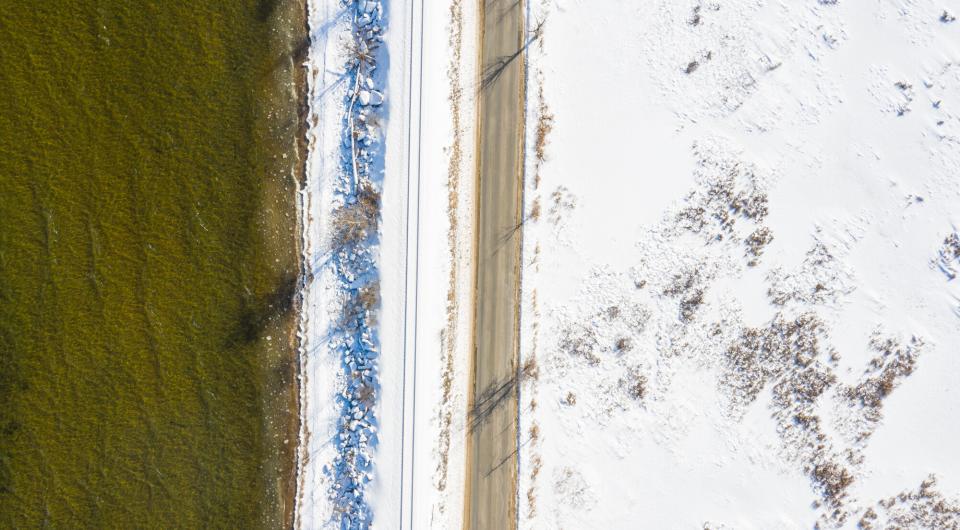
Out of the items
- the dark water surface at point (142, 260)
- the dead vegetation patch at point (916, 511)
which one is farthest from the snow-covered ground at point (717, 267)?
the dark water surface at point (142, 260)

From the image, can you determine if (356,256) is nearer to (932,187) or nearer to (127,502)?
(127,502)

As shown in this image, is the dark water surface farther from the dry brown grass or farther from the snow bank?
the dry brown grass

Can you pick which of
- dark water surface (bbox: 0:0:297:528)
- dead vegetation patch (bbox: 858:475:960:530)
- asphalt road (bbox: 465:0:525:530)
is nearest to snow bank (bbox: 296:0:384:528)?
dark water surface (bbox: 0:0:297:528)

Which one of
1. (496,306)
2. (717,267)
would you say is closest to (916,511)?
(717,267)

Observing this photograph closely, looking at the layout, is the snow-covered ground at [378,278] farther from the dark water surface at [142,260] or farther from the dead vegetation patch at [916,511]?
the dead vegetation patch at [916,511]

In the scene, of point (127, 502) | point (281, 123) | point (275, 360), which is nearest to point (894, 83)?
point (281, 123)

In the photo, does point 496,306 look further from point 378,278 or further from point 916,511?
point 916,511
